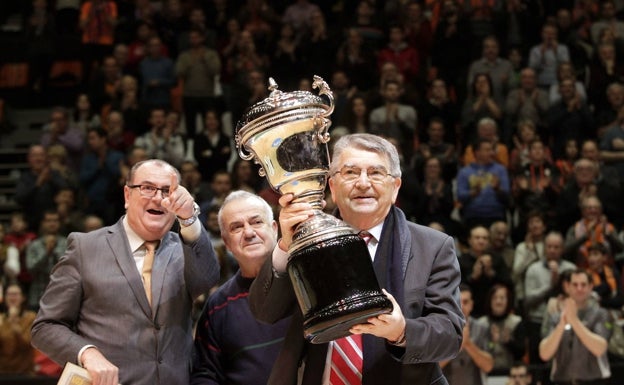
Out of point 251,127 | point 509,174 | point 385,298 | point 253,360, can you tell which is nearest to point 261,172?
point 251,127

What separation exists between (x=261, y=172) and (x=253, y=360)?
1148mm

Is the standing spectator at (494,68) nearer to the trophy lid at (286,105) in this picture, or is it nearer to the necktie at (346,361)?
the necktie at (346,361)

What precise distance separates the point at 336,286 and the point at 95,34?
10.6 meters

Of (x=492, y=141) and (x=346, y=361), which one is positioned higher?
(x=492, y=141)

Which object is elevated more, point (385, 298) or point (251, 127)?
point (251, 127)

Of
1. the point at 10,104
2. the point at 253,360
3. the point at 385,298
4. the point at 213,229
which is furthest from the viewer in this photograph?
the point at 10,104

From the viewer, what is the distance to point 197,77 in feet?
39.9

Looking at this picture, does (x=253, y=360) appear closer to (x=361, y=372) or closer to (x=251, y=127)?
(x=361, y=372)

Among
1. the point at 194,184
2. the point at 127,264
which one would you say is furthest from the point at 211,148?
the point at 127,264

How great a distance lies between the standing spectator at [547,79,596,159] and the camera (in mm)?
11242

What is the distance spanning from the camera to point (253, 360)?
418 centimetres

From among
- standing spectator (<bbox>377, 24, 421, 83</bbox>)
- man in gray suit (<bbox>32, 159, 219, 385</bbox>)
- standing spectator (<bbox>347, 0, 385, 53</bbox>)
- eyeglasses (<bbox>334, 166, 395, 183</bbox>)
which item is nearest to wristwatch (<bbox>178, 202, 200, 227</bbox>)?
man in gray suit (<bbox>32, 159, 219, 385</bbox>)

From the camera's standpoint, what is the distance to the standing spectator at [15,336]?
25.1 ft

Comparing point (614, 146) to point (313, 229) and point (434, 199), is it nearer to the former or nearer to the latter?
point (434, 199)
